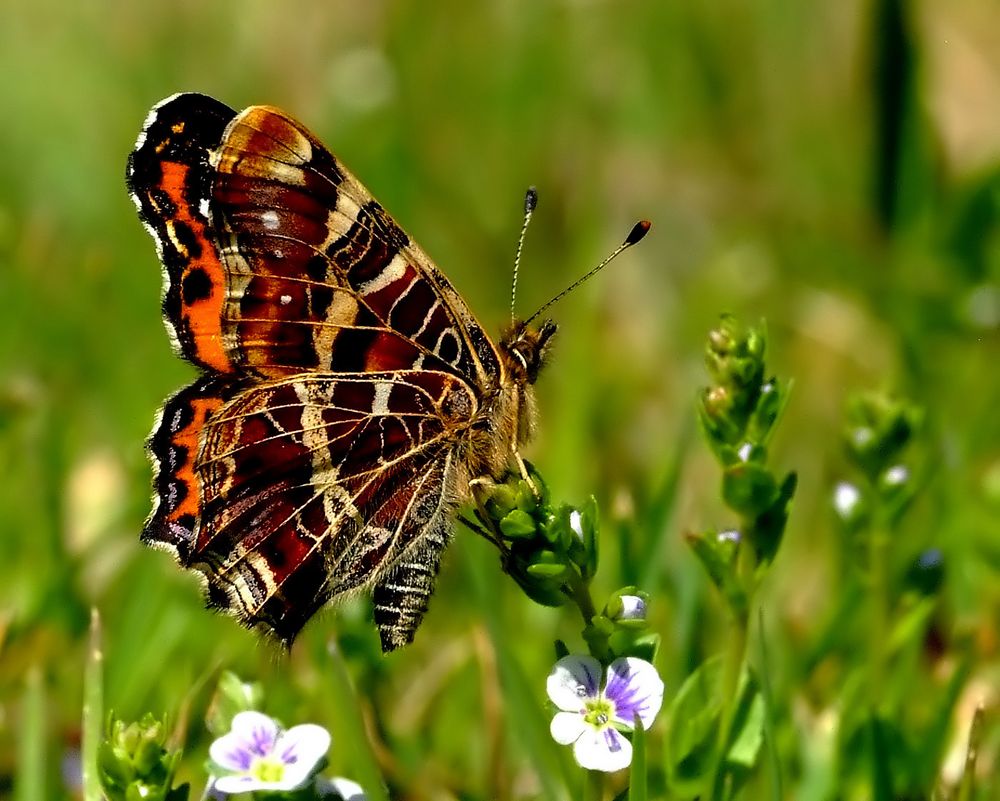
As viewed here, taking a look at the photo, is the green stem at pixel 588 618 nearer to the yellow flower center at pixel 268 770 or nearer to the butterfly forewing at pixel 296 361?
the yellow flower center at pixel 268 770

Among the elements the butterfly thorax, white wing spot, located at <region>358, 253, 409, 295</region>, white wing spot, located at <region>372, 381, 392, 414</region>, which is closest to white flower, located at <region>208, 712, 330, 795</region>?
the butterfly thorax

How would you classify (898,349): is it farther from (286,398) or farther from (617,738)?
(617,738)

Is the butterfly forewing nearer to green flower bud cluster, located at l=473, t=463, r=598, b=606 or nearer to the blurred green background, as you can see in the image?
the blurred green background

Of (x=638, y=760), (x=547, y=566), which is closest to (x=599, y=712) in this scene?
(x=638, y=760)

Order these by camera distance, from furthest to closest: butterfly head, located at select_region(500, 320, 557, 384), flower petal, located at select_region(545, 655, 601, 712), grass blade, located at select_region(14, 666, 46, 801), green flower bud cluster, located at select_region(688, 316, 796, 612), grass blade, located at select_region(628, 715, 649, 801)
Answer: butterfly head, located at select_region(500, 320, 557, 384)
grass blade, located at select_region(14, 666, 46, 801)
green flower bud cluster, located at select_region(688, 316, 796, 612)
flower petal, located at select_region(545, 655, 601, 712)
grass blade, located at select_region(628, 715, 649, 801)

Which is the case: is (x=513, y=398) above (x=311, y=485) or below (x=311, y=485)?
above

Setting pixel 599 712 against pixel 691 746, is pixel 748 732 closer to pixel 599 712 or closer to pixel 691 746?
pixel 691 746
